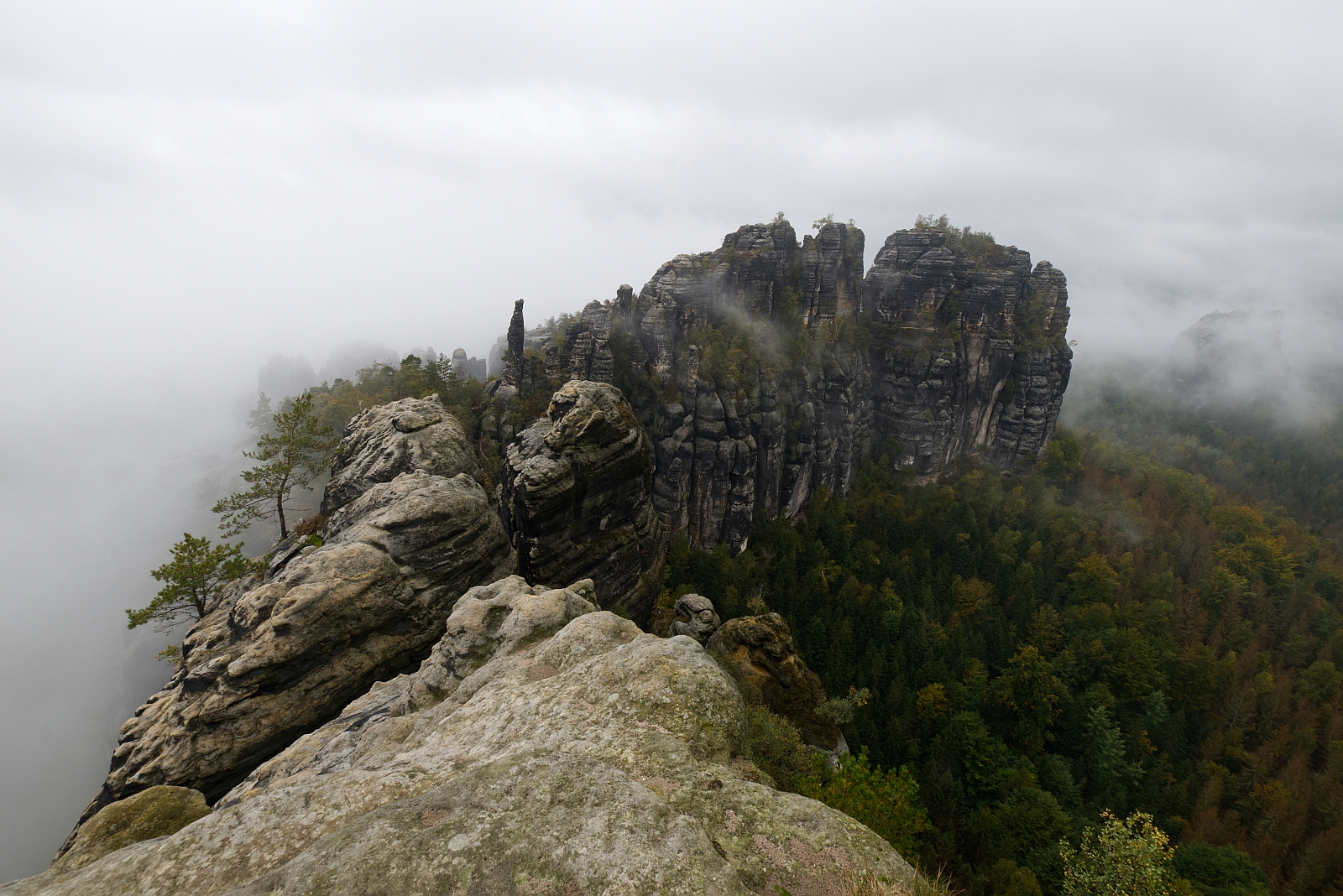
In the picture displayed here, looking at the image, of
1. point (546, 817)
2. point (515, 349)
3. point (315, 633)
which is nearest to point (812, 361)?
point (515, 349)

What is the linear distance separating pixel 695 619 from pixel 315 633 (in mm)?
20641

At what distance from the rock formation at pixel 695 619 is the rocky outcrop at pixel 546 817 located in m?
19.8

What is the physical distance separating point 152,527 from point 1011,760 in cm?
11649

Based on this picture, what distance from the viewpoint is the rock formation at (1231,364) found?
17012 centimetres

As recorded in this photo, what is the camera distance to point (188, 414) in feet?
424

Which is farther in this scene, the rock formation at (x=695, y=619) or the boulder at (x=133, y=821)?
the rock formation at (x=695, y=619)

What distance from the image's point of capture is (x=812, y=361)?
2675 inches

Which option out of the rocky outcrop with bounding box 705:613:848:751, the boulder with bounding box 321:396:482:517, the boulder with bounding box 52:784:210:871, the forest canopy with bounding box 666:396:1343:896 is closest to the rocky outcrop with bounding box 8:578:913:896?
the boulder with bounding box 52:784:210:871

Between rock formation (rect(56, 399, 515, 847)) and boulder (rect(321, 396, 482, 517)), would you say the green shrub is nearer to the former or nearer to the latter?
rock formation (rect(56, 399, 515, 847))

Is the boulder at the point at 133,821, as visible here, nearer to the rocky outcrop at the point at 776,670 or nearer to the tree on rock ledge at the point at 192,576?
the tree on rock ledge at the point at 192,576

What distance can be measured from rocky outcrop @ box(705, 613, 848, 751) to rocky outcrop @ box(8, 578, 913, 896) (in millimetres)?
16156

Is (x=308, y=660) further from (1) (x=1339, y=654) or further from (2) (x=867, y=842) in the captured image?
(1) (x=1339, y=654)

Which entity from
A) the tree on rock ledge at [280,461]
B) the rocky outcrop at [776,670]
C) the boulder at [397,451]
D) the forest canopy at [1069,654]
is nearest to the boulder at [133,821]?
the boulder at [397,451]

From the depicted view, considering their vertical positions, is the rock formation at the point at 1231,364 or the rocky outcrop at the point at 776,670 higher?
the rock formation at the point at 1231,364
